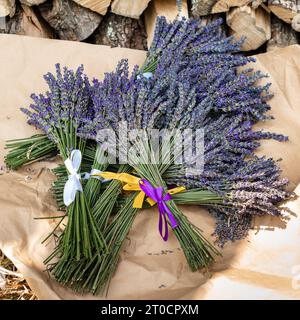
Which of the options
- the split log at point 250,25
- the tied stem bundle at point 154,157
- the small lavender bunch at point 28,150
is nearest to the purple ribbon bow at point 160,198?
the tied stem bundle at point 154,157

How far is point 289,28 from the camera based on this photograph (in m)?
2.56

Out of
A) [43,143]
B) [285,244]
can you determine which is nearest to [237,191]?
[285,244]

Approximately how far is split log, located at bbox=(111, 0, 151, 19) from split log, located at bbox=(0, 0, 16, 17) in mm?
467

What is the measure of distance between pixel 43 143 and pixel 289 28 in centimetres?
141

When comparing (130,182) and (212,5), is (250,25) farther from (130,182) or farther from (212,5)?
(130,182)

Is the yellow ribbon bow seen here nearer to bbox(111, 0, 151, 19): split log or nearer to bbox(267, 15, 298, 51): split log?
bbox(111, 0, 151, 19): split log

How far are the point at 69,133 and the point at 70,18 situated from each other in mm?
779

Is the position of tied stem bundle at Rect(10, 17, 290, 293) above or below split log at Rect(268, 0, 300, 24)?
below

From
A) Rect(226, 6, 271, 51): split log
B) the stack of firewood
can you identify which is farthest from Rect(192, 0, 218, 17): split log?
Rect(226, 6, 271, 51): split log

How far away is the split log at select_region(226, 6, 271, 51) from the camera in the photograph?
2.37 metres

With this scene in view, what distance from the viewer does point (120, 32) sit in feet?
8.20

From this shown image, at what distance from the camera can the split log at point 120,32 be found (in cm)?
248

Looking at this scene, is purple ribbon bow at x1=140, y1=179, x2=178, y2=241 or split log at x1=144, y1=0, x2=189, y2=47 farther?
split log at x1=144, y1=0, x2=189, y2=47

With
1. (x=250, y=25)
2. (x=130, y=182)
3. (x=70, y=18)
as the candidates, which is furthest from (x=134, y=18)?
(x=130, y=182)
